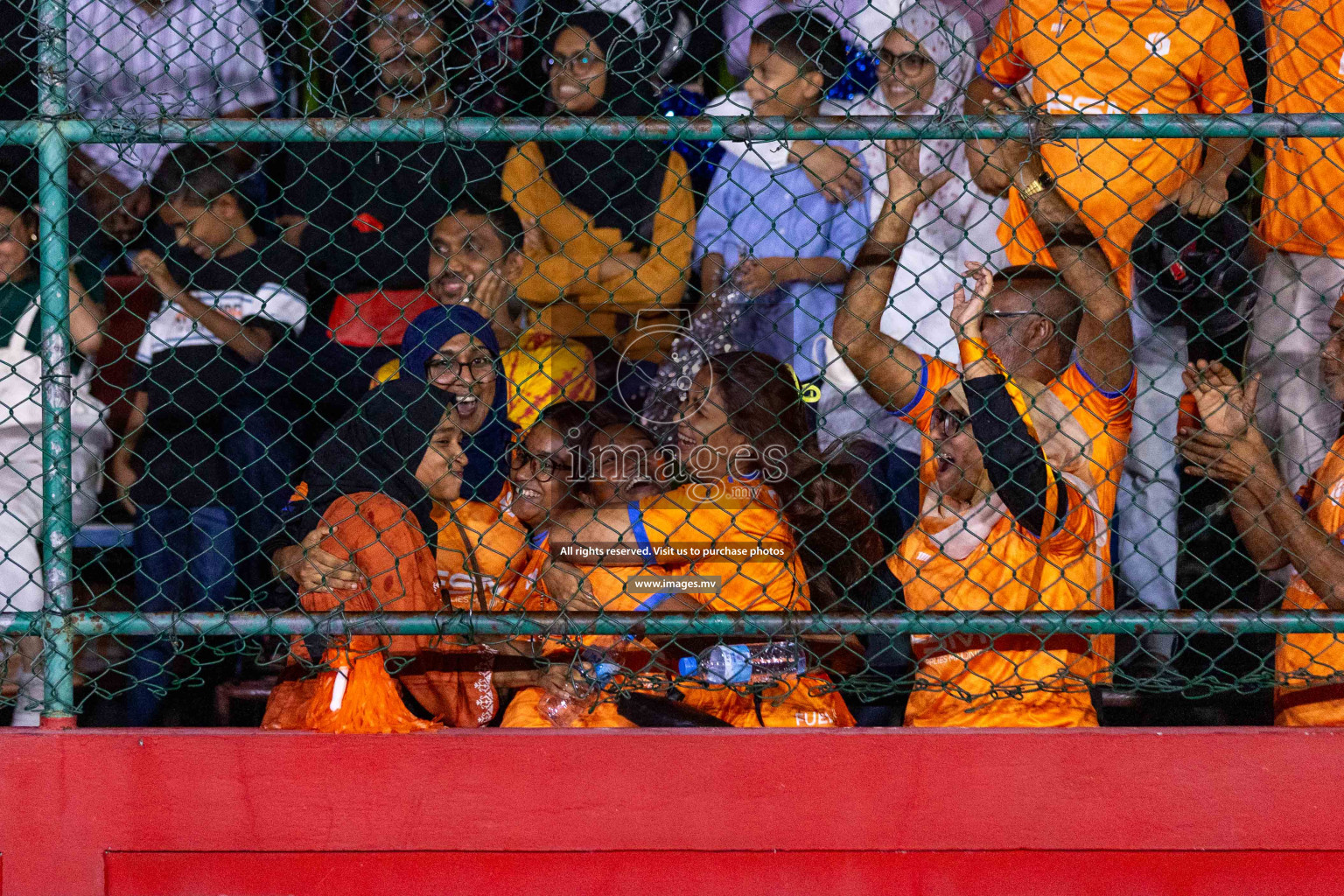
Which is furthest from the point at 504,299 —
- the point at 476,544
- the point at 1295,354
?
the point at 1295,354

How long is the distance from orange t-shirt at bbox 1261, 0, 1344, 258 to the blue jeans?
3080 mm

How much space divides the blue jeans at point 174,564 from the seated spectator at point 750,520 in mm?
1114

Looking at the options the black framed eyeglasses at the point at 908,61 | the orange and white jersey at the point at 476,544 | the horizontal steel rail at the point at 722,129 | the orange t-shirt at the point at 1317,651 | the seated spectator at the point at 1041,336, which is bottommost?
the orange t-shirt at the point at 1317,651

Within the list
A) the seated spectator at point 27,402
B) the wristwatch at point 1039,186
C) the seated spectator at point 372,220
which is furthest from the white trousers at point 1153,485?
the seated spectator at point 27,402

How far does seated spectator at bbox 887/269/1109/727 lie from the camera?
2.95 m

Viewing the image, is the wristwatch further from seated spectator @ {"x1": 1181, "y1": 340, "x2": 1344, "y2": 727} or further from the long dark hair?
the long dark hair

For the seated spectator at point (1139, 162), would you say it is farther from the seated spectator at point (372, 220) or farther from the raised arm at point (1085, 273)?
the seated spectator at point (372, 220)

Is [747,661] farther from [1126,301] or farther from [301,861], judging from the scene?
[1126,301]

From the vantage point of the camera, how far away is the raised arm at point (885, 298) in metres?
2.95

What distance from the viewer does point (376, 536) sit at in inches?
116

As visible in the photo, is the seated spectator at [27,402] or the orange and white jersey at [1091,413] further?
the seated spectator at [27,402]

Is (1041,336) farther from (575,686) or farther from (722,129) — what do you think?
(575,686)

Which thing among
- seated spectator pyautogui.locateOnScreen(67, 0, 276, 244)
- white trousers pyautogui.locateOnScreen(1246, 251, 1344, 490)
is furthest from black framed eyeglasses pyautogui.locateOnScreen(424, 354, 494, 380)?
white trousers pyautogui.locateOnScreen(1246, 251, 1344, 490)

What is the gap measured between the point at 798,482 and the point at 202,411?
6.08 ft
